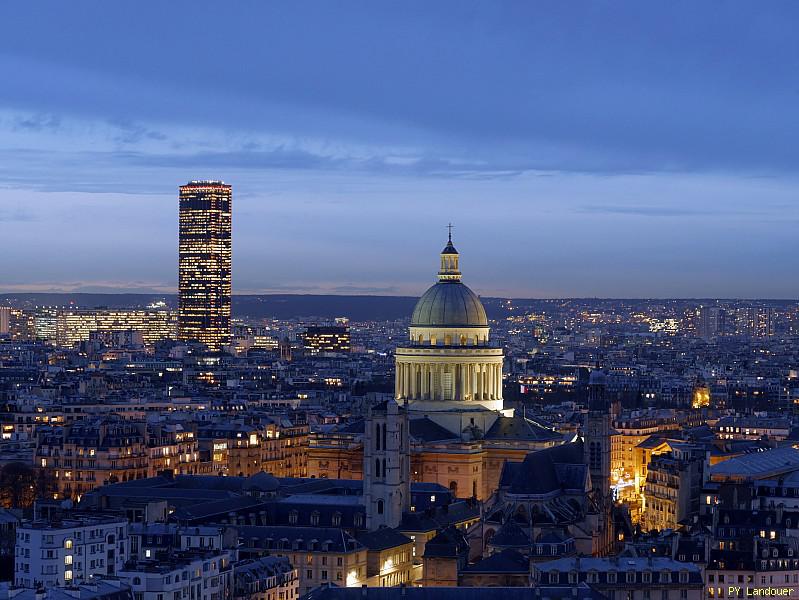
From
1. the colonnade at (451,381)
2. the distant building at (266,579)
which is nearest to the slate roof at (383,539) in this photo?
the distant building at (266,579)

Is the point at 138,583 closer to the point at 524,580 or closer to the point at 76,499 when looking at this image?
the point at 524,580

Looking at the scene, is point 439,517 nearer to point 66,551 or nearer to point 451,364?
point 66,551

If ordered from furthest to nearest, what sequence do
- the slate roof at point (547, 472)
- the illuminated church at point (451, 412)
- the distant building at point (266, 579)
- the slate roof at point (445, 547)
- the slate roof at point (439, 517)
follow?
the illuminated church at point (451, 412) → the slate roof at point (547, 472) → the slate roof at point (439, 517) → the slate roof at point (445, 547) → the distant building at point (266, 579)

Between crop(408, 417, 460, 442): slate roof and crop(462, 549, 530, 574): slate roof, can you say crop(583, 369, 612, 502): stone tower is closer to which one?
crop(408, 417, 460, 442): slate roof

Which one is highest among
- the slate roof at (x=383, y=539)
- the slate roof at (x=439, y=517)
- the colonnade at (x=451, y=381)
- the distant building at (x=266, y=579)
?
the colonnade at (x=451, y=381)

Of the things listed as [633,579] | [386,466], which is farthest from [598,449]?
[633,579]

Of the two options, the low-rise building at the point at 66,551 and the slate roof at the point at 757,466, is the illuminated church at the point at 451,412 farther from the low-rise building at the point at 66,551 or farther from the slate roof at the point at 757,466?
the low-rise building at the point at 66,551
